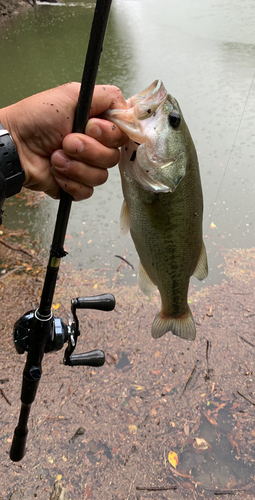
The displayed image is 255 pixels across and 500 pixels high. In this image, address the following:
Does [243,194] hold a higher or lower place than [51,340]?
lower

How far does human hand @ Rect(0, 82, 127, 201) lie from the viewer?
111cm

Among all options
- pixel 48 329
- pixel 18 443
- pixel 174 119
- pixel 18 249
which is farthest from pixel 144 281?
pixel 18 249

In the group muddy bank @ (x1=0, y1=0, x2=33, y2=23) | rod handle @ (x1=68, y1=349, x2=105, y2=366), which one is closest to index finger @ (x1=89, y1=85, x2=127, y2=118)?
rod handle @ (x1=68, y1=349, x2=105, y2=366)

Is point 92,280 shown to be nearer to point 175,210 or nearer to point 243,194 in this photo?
point 175,210

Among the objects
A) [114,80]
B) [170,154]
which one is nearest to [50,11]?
[114,80]

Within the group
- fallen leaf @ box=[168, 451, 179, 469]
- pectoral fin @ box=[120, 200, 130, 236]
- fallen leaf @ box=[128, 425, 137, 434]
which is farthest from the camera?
fallen leaf @ box=[128, 425, 137, 434]

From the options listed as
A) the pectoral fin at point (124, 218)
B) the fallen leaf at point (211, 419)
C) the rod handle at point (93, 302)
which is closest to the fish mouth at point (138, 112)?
the pectoral fin at point (124, 218)

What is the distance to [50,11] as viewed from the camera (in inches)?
379

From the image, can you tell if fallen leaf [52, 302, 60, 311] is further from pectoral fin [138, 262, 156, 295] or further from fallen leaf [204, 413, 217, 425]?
fallen leaf [204, 413, 217, 425]

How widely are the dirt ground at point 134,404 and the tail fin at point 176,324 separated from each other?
0.62 metres

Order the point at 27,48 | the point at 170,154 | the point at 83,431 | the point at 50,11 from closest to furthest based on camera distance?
1. the point at 170,154
2. the point at 83,431
3. the point at 27,48
4. the point at 50,11

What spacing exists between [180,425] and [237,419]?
35cm

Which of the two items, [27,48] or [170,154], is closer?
[170,154]

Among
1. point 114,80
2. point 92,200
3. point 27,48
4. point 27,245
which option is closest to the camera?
point 27,245
